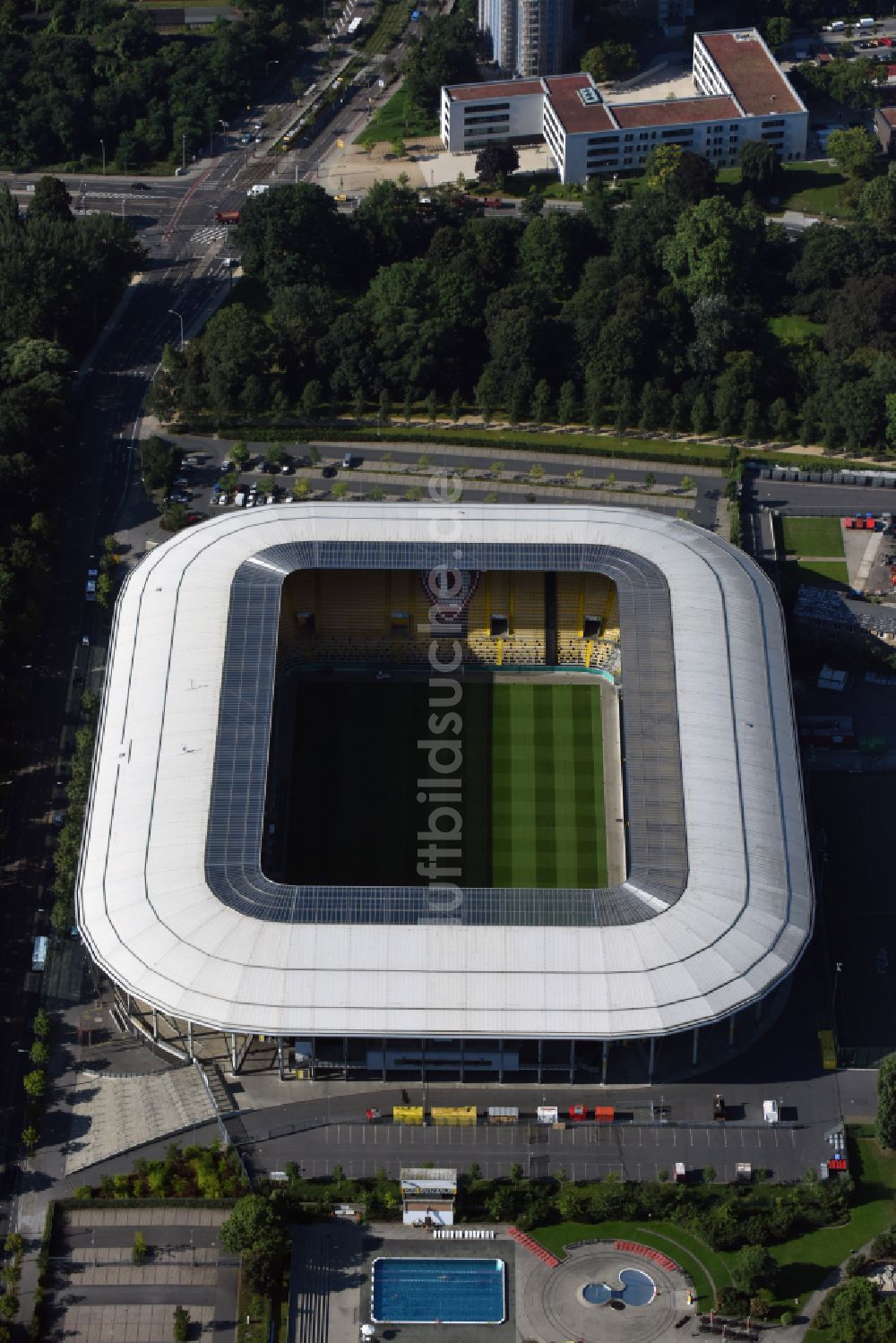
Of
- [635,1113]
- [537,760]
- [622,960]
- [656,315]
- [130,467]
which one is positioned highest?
[656,315]

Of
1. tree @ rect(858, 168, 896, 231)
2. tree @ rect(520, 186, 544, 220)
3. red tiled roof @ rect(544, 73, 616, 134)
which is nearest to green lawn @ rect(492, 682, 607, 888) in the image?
tree @ rect(520, 186, 544, 220)

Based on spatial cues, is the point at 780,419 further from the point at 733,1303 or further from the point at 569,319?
the point at 733,1303

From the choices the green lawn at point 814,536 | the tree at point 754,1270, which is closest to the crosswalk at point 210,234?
the green lawn at point 814,536

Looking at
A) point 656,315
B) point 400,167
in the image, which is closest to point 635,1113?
point 656,315

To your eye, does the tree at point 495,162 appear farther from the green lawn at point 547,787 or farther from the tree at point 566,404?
the green lawn at point 547,787

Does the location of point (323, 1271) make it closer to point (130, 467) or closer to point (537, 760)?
point (537, 760)

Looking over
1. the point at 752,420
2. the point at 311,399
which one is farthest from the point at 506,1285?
the point at 752,420

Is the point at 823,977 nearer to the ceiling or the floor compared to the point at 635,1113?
nearer to the ceiling
